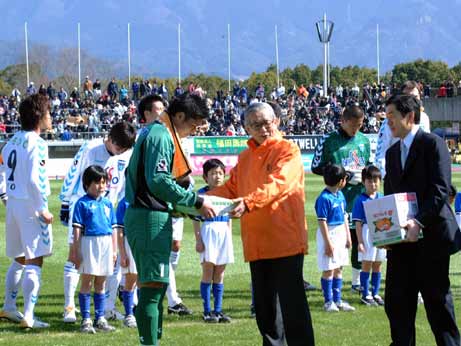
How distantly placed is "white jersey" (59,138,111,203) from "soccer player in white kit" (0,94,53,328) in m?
0.74

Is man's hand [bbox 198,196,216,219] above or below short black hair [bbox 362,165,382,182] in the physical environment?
below

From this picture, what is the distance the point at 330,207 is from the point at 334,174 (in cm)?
40

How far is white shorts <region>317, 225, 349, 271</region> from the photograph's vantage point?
10406 mm

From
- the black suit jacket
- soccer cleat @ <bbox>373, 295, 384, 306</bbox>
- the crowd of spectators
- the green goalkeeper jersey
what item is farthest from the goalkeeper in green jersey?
the crowd of spectators

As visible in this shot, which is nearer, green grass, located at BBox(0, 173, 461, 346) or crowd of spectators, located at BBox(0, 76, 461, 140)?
green grass, located at BBox(0, 173, 461, 346)

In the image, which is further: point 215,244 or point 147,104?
point 215,244

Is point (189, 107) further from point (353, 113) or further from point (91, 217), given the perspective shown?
point (353, 113)

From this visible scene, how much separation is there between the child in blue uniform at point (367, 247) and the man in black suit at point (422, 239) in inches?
142

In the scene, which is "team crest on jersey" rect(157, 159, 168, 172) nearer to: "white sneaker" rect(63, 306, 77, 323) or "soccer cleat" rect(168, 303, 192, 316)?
"white sneaker" rect(63, 306, 77, 323)

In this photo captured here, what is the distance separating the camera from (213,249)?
10047 millimetres

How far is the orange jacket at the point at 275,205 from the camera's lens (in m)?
7.00

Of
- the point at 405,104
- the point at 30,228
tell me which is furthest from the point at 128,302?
the point at 405,104

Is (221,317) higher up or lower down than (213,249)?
Answer: lower down

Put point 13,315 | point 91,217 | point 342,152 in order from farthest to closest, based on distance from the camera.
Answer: point 342,152, point 13,315, point 91,217
